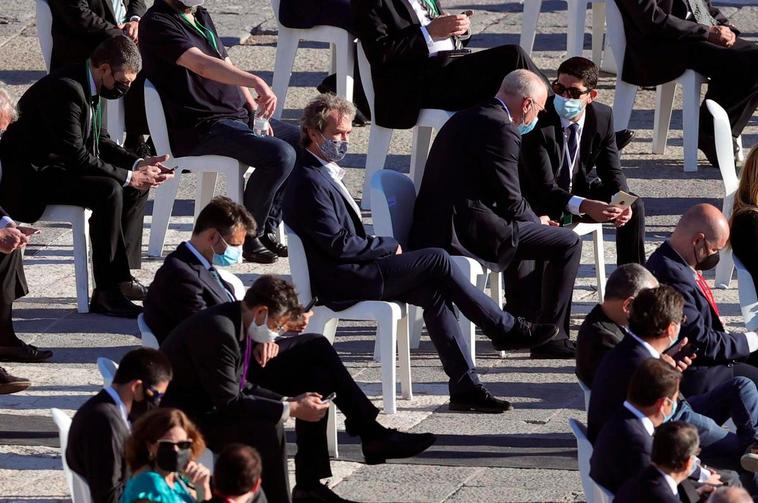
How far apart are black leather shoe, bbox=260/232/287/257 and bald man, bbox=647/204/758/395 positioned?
287 cm

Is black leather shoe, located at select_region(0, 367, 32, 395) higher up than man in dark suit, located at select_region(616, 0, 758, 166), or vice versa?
man in dark suit, located at select_region(616, 0, 758, 166)

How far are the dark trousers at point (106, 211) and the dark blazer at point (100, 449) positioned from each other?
3.11 m

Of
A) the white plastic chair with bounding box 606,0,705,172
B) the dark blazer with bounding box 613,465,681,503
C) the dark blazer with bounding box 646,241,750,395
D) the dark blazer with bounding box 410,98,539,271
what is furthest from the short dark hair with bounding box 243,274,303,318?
the white plastic chair with bounding box 606,0,705,172

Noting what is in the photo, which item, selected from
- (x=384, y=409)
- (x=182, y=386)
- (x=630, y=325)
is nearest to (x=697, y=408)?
(x=630, y=325)

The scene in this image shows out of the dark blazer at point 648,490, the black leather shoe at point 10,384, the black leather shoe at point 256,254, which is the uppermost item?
the dark blazer at point 648,490

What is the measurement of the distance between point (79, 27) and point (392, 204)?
283cm

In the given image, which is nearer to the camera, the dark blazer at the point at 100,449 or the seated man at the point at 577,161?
the dark blazer at the point at 100,449

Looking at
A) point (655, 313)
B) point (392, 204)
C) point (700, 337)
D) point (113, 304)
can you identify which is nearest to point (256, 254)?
point (113, 304)

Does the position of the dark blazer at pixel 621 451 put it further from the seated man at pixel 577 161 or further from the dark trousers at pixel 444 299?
the seated man at pixel 577 161

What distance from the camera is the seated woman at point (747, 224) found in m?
7.75

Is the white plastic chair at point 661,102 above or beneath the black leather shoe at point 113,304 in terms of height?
above

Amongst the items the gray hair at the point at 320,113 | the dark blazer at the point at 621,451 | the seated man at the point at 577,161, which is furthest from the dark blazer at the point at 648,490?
the seated man at the point at 577,161

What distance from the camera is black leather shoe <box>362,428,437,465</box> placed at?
22.6 feet

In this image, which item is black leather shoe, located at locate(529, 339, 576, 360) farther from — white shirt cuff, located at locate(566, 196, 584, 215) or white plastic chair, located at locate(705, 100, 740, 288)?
white plastic chair, located at locate(705, 100, 740, 288)
